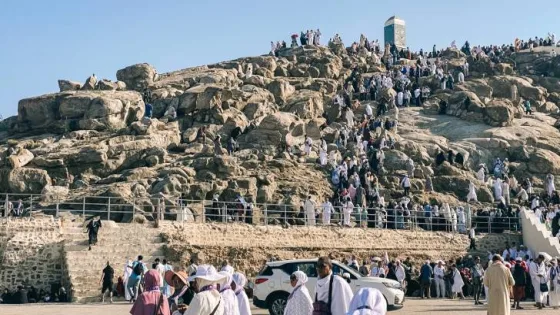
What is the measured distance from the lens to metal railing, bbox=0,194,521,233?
27016mm

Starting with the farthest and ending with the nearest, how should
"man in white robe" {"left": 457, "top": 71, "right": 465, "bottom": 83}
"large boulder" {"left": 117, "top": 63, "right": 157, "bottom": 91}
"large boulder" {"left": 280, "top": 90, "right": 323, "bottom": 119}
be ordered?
1. "man in white robe" {"left": 457, "top": 71, "right": 465, "bottom": 83}
2. "large boulder" {"left": 117, "top": 63, "right": 157, "bottom": 91}
3. "large boulder" {"left": 280, "top": 90, "right": 323, "bottom": 119}

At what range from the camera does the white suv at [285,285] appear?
17.1m

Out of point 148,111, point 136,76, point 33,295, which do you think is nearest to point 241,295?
point 33,295

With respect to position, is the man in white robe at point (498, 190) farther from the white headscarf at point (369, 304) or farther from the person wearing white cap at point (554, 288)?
the white headscarf at point (369, 304)

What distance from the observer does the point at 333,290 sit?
851cm

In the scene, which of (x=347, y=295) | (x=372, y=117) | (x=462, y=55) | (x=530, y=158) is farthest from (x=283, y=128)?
(x=347, y=295)

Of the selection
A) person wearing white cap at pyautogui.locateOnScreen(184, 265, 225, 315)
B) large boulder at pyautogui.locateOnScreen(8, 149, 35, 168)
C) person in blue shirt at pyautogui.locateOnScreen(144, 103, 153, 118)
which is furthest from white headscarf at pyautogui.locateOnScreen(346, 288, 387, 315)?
person in blue shirt at pyautogui.locateOnScreen(144, 103, 153, 118)

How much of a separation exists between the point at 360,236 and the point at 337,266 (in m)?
10.5

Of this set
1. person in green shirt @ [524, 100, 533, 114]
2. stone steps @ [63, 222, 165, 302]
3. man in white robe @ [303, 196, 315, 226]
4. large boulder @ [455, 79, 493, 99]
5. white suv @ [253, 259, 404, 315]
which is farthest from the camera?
large boulder @ [455, 79, 493, 99]

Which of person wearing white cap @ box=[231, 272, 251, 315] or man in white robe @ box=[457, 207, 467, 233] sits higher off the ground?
man in white robe @ box=[457, 207, 467, 233]

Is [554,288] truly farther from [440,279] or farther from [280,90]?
[280,90]

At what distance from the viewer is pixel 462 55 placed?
57719 mm

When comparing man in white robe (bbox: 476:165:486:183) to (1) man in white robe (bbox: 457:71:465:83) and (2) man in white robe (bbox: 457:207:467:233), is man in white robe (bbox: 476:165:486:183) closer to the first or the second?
(2) man in white robe (bbox: 457:207:467:233)

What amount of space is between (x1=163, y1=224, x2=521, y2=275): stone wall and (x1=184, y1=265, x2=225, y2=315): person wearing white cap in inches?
667
